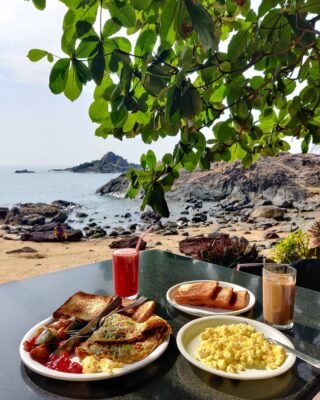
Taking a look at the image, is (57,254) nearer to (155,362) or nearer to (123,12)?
(155,362)

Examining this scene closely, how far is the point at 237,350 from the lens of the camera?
110 cm

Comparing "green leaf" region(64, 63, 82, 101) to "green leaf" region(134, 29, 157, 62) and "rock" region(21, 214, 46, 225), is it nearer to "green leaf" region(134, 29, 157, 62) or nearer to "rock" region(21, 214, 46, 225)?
"green leaf" region(134, 29, 157, 62)

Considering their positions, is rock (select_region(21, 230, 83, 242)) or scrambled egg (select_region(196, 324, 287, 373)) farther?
rock (select_region(21, 230, 83, 242))

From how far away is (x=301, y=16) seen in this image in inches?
39.0

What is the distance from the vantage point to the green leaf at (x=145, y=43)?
3.13 feet

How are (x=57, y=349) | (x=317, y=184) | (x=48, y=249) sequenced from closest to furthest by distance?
(x=57, y=349)
(x=48, y=249)
(x=317, y=184)

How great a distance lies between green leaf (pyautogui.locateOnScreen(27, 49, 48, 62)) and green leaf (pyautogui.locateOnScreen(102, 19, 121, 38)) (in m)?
0.16

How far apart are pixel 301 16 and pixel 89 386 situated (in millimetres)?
1216

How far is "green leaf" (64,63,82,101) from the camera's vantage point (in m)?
0.90

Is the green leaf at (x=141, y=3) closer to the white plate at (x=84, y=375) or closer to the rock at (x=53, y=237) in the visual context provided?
the white plate at (x=84, y=375)

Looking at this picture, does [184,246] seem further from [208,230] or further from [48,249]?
[208,230]

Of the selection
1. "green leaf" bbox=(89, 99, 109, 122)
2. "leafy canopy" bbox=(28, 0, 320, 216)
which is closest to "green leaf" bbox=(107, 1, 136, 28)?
"leafy canopy" bbox=(28, 0, 320, 216)

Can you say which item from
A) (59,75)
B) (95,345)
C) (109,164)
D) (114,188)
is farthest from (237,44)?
(109,164)

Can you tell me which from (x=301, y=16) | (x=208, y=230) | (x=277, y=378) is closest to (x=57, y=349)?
(x=277, y=378)
